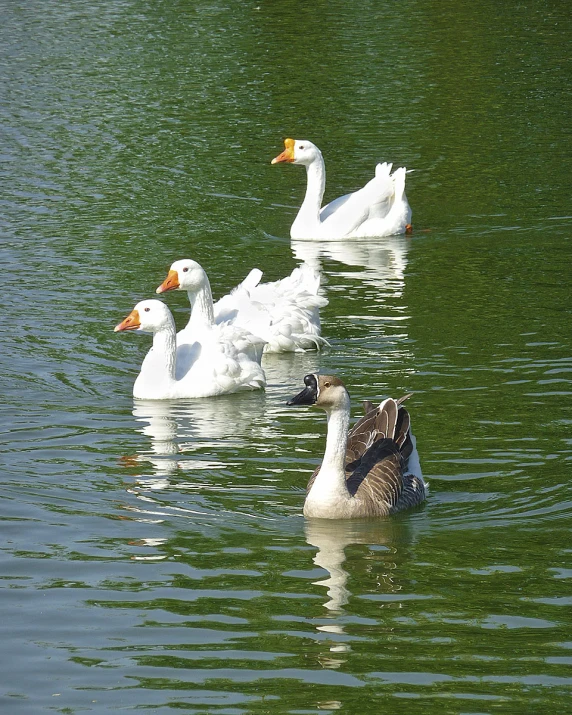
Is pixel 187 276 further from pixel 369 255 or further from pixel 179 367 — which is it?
pixel 369 255

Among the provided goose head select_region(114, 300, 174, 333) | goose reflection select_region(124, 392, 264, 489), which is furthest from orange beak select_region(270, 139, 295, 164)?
goose reflection select_region(124, 392, 264, 489)

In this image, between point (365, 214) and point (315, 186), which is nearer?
point (365, 214)

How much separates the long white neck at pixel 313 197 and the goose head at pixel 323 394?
11.0 m

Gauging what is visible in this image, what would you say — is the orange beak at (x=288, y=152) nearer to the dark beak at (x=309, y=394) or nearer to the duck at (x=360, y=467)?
the duck at (x=360, y=467)

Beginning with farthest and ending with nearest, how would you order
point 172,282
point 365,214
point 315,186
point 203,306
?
point 315,186 → point 365,214 → point 172,282 → point 203,306

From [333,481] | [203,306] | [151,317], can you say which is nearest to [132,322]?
[151,317]

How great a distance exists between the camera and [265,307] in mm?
15633

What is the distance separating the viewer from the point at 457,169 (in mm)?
24672

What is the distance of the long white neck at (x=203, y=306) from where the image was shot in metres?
15.0

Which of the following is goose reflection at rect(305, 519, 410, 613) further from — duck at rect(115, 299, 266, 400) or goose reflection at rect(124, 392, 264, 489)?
duck at rect(115, 299, 266, 400)

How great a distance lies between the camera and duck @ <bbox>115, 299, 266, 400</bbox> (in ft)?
45.6

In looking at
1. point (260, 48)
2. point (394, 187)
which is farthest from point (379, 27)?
point (394, 187)

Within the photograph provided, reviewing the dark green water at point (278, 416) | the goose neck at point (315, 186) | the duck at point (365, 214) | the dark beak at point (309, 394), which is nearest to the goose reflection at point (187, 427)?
the dark green water at point (278, 416)

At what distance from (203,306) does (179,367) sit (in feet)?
2.86
